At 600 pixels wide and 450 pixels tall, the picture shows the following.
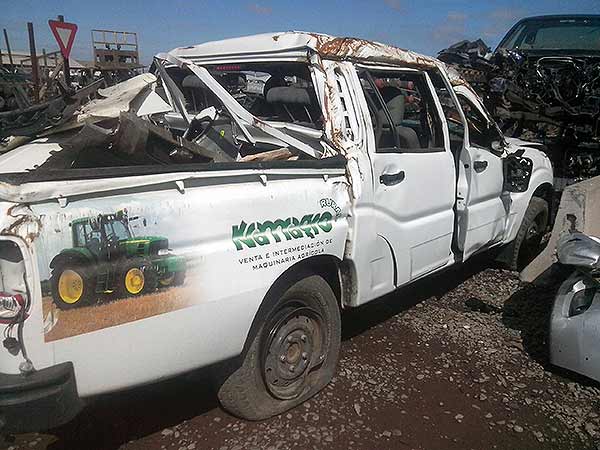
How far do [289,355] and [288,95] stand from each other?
1.67 m

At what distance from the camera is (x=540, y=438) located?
112 inches

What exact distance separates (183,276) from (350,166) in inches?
47.9

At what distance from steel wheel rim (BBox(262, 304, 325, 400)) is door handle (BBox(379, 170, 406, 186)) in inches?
34.9

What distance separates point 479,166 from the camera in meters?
4.17

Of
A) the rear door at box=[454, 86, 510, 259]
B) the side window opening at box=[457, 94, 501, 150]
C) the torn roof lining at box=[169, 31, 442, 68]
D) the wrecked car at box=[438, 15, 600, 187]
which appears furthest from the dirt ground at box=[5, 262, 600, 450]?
the wrecked car at box=[438, 15, 600, 187]

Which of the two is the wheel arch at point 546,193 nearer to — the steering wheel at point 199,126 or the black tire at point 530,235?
the black tire at point 530,235

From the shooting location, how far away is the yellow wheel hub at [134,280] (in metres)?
2.02

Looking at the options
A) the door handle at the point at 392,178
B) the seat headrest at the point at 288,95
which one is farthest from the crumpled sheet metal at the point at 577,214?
the seat headrest at the point at 288,95

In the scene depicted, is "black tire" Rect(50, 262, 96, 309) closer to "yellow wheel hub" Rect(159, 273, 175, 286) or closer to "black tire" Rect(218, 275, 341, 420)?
"yellow wheel hub" Rect(159, 273, 175, 286)

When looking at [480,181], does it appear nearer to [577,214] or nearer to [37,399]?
[577,214]

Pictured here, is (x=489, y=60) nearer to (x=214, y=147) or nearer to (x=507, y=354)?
(x=507, y=354)

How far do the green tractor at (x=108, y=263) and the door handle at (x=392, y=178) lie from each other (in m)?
1.47

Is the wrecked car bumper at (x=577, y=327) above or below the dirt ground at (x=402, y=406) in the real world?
above

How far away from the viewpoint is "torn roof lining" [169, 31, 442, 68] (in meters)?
3.07
